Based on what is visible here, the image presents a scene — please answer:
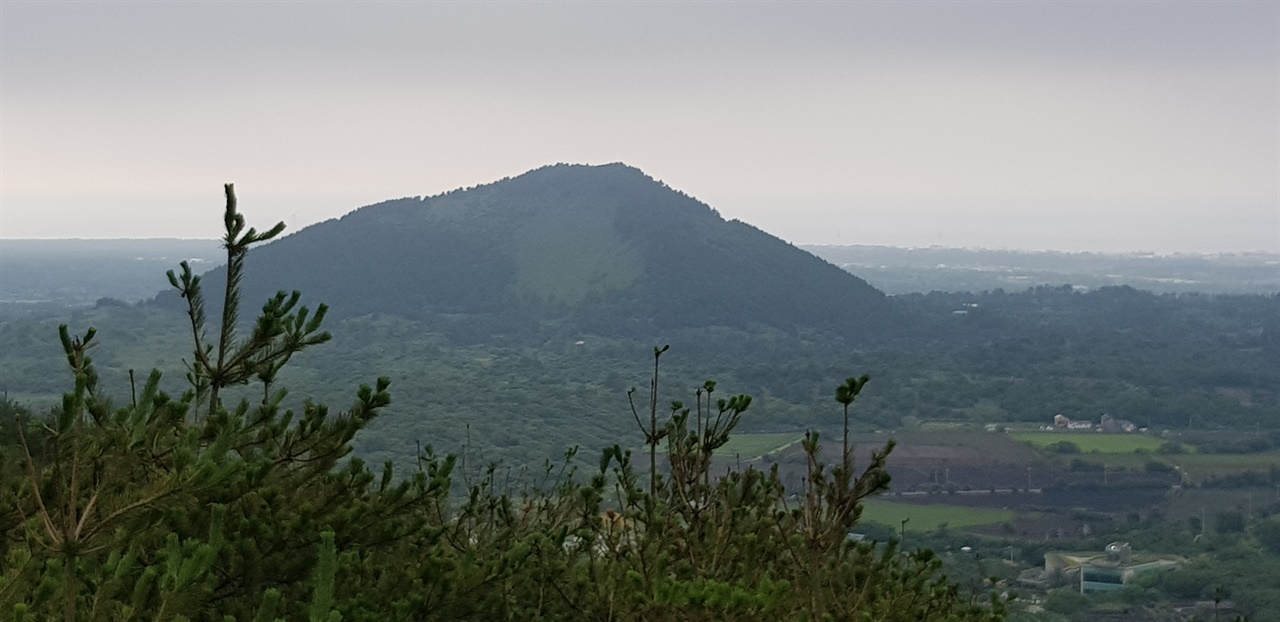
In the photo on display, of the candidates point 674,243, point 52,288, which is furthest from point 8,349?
point 52,288

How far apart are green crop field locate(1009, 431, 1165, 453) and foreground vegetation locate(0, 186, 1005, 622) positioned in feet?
276

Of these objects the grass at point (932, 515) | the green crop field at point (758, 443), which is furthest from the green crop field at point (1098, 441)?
the grass at point (932, 515)

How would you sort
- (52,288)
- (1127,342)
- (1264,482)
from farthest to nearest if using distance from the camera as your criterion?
(52,288), (1127,342), (1264,482)

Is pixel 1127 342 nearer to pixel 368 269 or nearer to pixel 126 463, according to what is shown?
pixel 368 269

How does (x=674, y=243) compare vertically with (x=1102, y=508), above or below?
above

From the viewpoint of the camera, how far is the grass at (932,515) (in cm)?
5753

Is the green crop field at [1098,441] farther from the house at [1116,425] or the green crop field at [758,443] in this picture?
the green crop field at [758,443]

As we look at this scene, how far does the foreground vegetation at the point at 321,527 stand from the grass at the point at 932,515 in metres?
48.2

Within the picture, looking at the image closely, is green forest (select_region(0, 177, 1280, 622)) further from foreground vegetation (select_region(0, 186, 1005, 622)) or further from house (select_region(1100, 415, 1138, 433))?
house (select_region(1100, 415, 1138, 433))

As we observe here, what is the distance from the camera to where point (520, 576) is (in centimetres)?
743

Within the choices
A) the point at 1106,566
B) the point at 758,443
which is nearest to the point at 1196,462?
the point at 758,443

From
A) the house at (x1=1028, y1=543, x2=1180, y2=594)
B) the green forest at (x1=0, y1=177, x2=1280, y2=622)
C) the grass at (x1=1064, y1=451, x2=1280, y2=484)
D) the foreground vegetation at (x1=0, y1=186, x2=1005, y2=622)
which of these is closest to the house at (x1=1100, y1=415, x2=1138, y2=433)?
the green forest at (x1=0, y1=177, x2=1280, y2=622)

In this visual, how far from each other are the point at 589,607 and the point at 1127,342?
5822 inches

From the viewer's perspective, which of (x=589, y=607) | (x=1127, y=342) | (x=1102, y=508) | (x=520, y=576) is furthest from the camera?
(x=1127, y=342)
